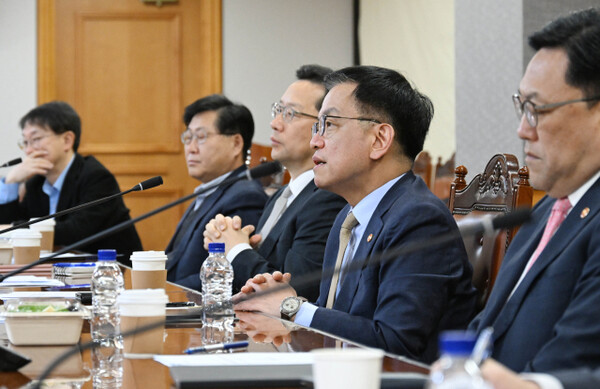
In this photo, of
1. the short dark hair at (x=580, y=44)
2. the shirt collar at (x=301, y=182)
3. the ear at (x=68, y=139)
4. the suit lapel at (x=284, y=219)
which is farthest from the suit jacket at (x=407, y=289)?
the ear at (x=68, y=139)

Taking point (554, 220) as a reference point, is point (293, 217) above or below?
below

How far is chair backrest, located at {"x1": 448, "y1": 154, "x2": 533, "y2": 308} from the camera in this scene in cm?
200

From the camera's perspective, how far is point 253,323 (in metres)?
1.90

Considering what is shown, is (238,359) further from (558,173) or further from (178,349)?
(558,173)

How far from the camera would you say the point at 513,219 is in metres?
1.20

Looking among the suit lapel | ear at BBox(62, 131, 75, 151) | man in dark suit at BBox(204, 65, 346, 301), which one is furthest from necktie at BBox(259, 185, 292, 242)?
ear at BBox(62, 131, 75, 151)

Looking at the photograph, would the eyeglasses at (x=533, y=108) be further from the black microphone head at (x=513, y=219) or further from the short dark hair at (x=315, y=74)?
the short dark hair at (x=315, y=74)

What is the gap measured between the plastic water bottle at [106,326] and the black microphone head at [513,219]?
1.90 feet

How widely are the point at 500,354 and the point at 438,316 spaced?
356 mm

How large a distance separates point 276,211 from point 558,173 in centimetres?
175

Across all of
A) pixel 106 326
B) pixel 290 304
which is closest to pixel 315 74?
pixel 290 304

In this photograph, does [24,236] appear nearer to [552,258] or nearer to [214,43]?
[552,258]

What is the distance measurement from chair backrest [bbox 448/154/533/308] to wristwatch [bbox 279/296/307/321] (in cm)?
41

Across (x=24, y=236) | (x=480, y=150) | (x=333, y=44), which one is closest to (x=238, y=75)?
(x=333, y=44)
